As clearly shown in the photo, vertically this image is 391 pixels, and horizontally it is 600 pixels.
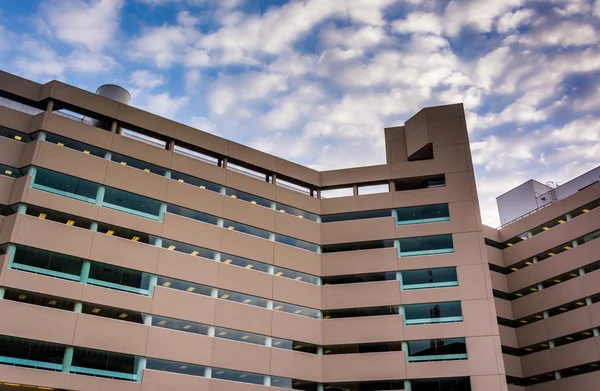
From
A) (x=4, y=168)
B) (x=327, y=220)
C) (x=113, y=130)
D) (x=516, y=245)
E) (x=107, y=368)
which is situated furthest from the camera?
(x=516, y=245)

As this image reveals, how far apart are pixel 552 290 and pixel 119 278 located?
3736 centimetres

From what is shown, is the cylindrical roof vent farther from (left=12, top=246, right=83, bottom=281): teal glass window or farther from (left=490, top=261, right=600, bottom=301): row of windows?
(left=490, top=261, right=600, bottom=301): row of windows

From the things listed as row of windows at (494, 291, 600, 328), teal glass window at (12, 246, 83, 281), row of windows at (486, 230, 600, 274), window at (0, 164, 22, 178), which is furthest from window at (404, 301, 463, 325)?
window at (0, 164, 22, 178)

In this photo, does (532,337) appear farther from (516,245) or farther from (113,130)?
(113,130)

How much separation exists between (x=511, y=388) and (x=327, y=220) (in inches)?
899

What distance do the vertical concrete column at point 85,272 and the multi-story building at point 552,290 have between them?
121 feet

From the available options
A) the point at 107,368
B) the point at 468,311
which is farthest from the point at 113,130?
the point at 468,311

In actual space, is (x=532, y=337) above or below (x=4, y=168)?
below

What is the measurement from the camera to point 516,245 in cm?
5538

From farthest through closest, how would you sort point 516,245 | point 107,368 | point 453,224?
point 516,245, point 453,224, point 107,368

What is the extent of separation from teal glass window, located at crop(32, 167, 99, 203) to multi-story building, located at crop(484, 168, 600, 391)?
37930mm

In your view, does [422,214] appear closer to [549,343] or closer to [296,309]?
[296,309]

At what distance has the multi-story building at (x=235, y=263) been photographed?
35.0m

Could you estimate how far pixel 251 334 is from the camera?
133 feet
